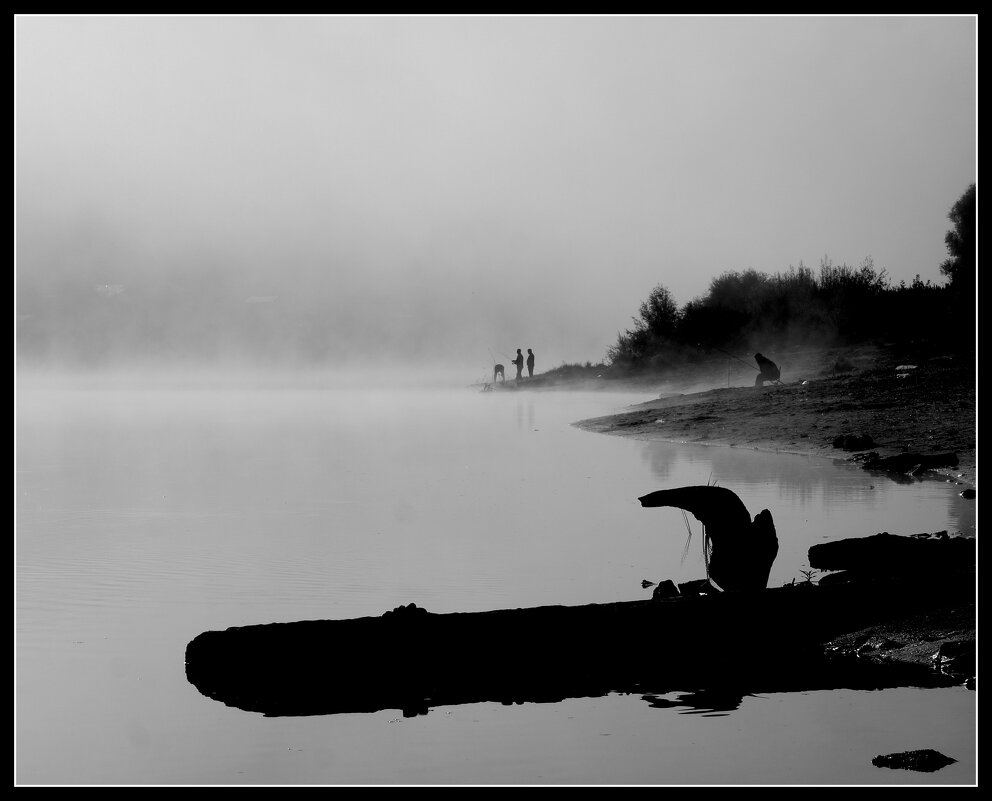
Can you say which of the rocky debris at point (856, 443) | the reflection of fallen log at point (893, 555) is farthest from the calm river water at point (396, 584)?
the rocky debris at point (856, 443)

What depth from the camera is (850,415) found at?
22359mm

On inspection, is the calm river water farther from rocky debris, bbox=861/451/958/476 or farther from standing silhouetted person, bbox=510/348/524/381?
standing silhouetted person, bbox=510/348/524/381

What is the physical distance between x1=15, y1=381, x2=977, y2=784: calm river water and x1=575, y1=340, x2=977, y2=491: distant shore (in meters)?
1.07

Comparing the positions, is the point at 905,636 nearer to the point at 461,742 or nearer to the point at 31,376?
the point at 461,742

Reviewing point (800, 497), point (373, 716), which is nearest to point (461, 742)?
point (373, 716)

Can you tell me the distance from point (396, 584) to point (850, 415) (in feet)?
49.1

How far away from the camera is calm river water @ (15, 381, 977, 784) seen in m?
5.41

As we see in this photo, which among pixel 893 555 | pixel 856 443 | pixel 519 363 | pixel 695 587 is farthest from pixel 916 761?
pixel 519 363

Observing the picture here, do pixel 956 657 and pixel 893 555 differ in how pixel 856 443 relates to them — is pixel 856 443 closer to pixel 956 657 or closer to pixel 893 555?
pixel 893 555

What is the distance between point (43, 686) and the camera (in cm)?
666

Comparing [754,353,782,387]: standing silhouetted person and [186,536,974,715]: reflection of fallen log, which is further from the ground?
[754,353,782,387]: standing silhouetted person

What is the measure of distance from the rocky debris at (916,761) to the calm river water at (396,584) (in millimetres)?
59

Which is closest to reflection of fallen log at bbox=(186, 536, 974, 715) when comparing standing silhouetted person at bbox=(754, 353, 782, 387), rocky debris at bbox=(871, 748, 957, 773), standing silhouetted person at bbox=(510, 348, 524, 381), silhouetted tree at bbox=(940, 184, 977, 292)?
rocky debris at bbox=(871, 748, 957, 773)

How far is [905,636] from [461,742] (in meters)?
2.88
